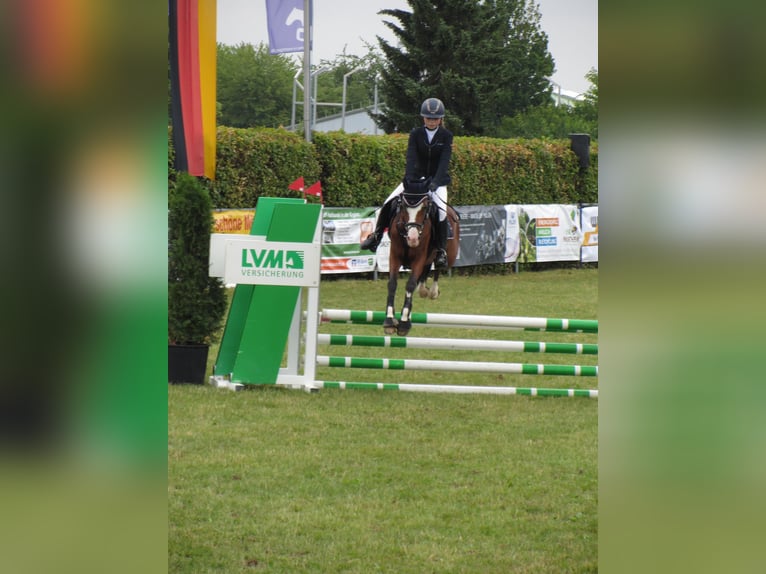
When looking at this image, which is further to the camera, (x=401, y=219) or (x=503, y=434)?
(x=401, y=219)

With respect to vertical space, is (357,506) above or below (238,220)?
below

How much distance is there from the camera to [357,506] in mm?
5180

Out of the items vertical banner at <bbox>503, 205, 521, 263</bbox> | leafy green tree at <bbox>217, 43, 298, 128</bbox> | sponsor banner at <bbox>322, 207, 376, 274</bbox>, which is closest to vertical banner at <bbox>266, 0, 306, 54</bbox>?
sponsor banner at <bbox>322, 207, 376, 274</bbox>

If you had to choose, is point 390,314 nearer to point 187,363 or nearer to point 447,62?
point 187,363

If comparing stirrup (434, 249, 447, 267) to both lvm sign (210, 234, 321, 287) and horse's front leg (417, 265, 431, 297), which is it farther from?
lvm sign (210, 234, 321, 287)

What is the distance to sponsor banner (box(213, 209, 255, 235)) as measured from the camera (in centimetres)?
1780

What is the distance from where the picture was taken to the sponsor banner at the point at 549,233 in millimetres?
22938

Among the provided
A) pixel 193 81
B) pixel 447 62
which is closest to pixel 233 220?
pixel 193 81

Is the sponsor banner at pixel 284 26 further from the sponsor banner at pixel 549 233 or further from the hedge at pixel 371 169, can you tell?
the sponsor banner at pixel 549 233

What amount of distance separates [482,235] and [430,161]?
1258 cm
